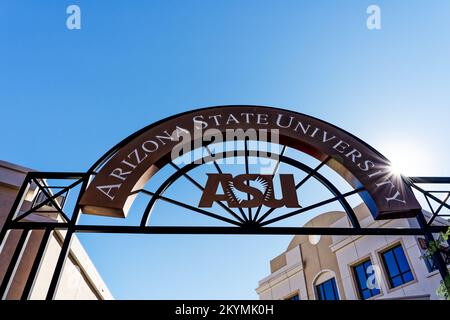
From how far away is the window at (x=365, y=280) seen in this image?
1575cm

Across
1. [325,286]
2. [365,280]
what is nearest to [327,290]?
[325,286]

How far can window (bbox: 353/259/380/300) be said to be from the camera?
15.8 m

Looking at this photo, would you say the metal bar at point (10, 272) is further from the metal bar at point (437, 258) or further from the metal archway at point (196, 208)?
the metal bar at point (437, 258)

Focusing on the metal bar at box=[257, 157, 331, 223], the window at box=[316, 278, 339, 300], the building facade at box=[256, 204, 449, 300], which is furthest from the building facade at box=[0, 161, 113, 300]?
the window at box=[316, 278, 339, 300]

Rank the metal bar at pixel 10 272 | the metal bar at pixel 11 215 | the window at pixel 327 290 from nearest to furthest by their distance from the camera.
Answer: the metal bar at pixel 10 272 < the metal bar at pixel 11 215 < the window at pixel 327 290

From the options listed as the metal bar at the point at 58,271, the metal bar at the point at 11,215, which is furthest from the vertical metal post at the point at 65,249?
the metal bar at the point at 11,215

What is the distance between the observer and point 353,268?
17047 millimetres

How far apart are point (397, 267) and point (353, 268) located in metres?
2.39

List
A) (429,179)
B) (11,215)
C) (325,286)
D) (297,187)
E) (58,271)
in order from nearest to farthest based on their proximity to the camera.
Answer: (58,271) < (11,215) < (297,187) < (429,179) < (325,286)

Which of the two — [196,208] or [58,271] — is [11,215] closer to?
[58,271]

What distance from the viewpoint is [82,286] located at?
998cm

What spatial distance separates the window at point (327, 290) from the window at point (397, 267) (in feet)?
10.1

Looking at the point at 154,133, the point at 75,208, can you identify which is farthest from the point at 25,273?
the point at 154,133
